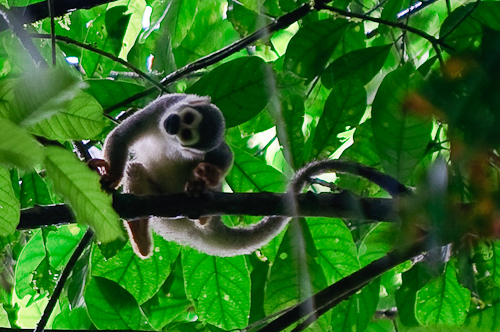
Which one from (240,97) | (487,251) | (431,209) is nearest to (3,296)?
(240,97)

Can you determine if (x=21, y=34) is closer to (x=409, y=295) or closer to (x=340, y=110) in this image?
(x=340, y=110)

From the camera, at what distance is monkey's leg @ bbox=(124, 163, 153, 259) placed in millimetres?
1863

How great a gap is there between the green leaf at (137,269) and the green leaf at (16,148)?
4.35 ft

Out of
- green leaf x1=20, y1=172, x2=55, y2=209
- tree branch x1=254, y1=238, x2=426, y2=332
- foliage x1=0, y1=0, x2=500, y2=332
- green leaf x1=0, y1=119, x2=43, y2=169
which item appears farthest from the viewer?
green leaf x1=20, y1=172, x2=55, y2=209

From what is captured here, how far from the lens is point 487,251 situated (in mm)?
1328

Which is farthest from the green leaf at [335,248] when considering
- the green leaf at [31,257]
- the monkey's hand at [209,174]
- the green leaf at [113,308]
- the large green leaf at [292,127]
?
the green leaf at [31,257]

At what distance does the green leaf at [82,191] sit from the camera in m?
0.66

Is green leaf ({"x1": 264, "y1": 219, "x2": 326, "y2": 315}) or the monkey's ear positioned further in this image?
the monkey's ear

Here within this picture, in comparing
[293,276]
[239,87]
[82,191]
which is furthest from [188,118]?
[82,191]

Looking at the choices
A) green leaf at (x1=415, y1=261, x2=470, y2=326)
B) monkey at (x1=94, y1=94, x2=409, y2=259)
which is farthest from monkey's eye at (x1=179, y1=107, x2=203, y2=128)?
green leaf at (x1=415, y1=261, x2=470, y2=326)

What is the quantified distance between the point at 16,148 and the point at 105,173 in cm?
127

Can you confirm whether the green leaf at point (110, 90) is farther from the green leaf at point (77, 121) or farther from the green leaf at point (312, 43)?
the green leaf at point (77, 121)

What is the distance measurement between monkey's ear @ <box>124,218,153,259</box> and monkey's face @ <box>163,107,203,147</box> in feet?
1.16

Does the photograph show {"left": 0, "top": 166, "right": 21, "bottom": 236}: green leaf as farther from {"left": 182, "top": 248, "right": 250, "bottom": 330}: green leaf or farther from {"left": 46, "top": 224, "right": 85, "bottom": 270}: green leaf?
{"left": 46, "top": 224, "right": 85, "bottom": 270}: green leaf
